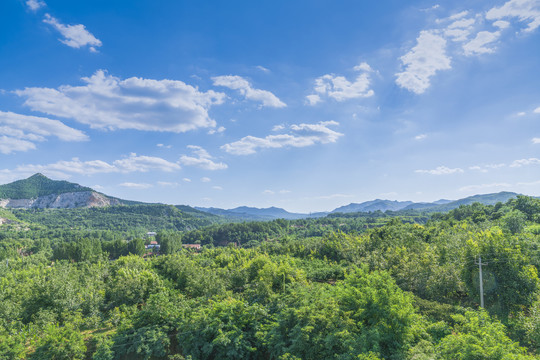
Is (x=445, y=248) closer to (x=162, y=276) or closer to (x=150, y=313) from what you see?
(x=150, y=313)

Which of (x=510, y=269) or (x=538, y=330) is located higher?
(x=510, y=269)

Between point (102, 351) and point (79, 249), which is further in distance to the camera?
point (79, 249)

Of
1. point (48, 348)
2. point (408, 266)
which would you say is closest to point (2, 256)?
point (48, 348)

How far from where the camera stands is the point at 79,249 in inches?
2766

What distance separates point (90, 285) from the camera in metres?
31.4

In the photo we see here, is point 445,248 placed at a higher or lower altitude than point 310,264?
higher

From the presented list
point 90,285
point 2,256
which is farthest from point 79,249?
point 90,285

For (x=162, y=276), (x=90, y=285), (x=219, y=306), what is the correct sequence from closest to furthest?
(x=219, y=306) → (x=90, y=285) → (x=162, y=276)

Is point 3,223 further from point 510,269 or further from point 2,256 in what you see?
point 510,269

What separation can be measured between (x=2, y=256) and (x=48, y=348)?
73.3m

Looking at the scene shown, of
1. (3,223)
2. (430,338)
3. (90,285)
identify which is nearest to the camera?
(430,338)

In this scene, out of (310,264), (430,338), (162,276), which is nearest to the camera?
(430,338)

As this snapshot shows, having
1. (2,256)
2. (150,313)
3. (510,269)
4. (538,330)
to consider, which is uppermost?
(510,269)

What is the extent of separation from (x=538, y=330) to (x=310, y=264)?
26939 millimetres
